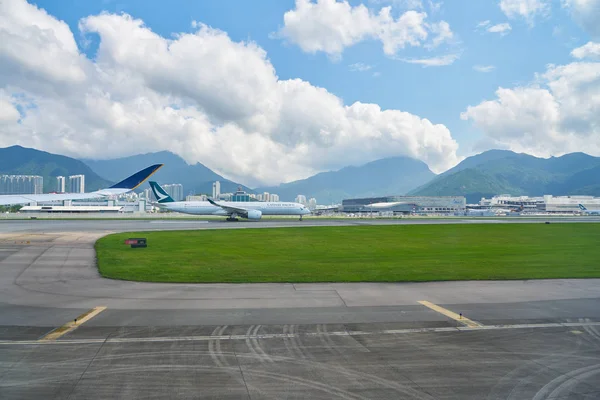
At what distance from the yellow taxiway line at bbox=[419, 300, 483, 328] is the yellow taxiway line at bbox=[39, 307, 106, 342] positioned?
12.1 metres

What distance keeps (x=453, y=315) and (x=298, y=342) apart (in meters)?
6.21

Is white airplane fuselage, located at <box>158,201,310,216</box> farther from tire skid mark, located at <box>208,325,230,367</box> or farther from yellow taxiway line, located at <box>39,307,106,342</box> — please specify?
tire skid mark, located at <box>208,325,230,367</box>

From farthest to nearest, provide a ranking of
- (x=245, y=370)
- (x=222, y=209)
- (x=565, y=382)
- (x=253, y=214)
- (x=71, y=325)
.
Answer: (x=222, y=209) < (x=253, y=214) < (x=71, y=325) < (x=245, y=370) < (x=565, y=382)

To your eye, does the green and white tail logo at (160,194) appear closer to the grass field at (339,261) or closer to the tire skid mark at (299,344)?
the grass field at (339,261)

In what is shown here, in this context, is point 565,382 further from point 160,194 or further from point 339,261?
point 160,194

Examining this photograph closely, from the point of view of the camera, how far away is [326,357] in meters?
9.61

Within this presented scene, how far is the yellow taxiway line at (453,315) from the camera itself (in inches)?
496

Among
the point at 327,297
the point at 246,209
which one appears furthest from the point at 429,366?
the point at 246,209

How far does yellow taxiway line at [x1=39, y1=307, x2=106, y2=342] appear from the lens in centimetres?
1081

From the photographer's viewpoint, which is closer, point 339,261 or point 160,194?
point 339,261

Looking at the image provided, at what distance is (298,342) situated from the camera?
1067cm

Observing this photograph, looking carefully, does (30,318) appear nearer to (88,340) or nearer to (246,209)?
(88,340)


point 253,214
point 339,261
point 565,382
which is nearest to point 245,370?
point 565,382

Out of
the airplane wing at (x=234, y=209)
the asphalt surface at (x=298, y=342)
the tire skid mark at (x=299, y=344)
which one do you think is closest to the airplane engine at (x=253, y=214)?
the airplane wing at (x=234, y=209)
